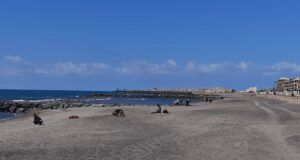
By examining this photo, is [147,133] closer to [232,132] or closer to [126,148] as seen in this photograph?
[232,132]

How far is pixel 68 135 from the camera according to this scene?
24.8 m

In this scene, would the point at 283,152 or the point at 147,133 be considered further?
the point at 147,133

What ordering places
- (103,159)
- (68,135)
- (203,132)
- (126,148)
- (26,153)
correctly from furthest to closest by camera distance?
(203,132) → (68,135) → (126,148) → (26,153) → (103,159)

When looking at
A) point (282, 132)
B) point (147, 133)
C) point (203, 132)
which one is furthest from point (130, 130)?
point (282, 132)

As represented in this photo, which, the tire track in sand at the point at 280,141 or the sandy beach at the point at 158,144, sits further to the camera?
the tire track in sand at the point at 280,141

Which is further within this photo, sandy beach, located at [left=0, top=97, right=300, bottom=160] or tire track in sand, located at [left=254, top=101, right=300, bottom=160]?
tire track in sand, located at [left=254, top=101, right=300, bottom=160]

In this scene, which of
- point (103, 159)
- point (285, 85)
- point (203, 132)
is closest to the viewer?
point (103, 159)

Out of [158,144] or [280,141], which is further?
[280,141]

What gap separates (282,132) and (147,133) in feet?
21.0

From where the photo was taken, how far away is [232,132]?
2627cm

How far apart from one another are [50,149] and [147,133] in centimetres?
760

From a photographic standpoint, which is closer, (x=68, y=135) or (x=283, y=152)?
(x=283, y=152)

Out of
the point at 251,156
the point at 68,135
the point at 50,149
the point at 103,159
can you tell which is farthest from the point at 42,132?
the point at 251,156

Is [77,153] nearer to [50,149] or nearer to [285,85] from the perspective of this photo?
[50,149]
